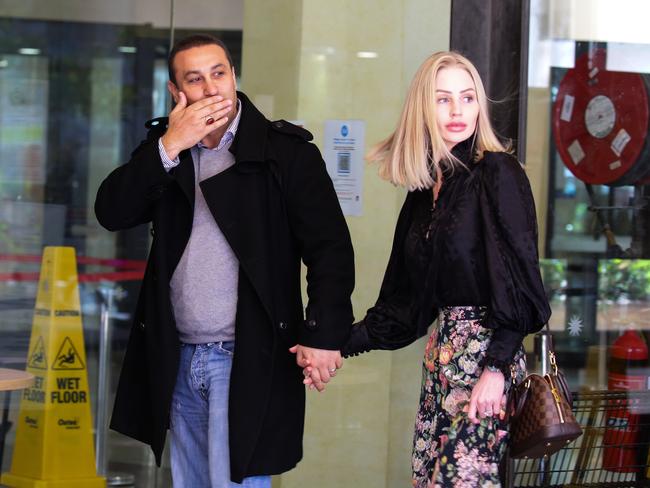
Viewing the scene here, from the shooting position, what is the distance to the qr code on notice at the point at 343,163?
471 centimetres

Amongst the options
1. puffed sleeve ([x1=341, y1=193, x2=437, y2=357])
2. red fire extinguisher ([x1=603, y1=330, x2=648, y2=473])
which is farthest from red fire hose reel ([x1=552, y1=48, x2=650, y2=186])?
puffed sleeve ([x1=341, y1=193, x2=437, y2=357])

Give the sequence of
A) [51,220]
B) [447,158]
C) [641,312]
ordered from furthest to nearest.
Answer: [51,220] < [641,312] < [447,158]

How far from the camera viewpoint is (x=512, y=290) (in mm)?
2934

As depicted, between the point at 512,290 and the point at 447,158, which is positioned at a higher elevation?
the point at 447,158

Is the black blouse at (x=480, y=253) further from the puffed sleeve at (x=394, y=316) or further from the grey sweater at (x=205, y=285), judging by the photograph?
the grey sweater at (x=205, y=285)

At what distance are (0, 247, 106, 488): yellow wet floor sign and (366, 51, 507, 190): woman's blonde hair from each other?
335 cm

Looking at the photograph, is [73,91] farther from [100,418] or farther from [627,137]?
[627,137]

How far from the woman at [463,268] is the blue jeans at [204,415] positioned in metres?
0.41

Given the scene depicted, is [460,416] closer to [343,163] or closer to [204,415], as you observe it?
[204,415]

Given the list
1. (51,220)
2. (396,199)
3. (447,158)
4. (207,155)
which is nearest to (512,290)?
(447,158)

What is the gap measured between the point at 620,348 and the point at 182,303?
2768mm

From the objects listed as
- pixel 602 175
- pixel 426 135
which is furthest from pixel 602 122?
pixel 426 135

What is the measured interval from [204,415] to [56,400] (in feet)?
10.4

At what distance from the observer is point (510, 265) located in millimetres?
2957
